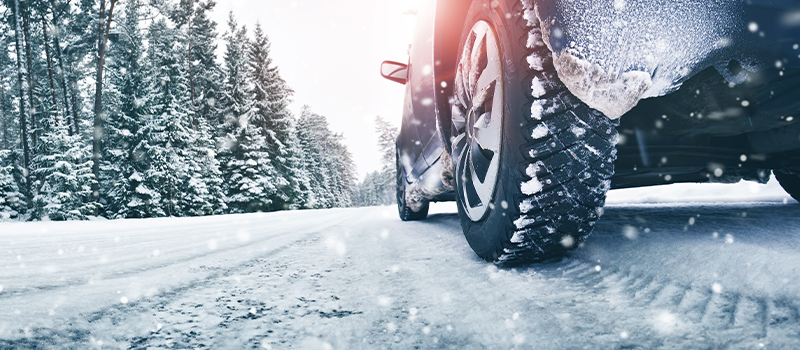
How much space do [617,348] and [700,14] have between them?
2.98 ft

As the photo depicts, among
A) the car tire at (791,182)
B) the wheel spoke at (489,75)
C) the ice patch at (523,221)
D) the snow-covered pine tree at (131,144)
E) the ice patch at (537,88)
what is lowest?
the ice patch at (523,221)

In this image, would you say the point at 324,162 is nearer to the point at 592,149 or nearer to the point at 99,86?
the point at 99,86

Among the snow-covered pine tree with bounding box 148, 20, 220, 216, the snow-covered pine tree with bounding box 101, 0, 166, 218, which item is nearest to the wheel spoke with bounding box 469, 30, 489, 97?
the snow-covered pine tree with bounding box 101, 0, 166, 218

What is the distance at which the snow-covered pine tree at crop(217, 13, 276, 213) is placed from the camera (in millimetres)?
20922

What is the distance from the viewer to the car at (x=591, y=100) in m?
1.02

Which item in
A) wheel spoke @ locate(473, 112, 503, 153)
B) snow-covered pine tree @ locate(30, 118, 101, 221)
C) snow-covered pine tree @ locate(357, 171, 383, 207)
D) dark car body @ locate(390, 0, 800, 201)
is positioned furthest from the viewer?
snow-covered pine tree @ locate(357, 171, 383, 207)

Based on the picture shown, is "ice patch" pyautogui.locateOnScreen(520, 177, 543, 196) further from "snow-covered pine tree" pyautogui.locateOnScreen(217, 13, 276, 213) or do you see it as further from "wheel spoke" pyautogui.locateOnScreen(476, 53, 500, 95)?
"snow-covered pine tree" pyautogui.locateOnScreen(217, 13, 276, 213)

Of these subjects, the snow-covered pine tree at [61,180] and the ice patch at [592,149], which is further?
the snow-covered pine tree at [61,180]

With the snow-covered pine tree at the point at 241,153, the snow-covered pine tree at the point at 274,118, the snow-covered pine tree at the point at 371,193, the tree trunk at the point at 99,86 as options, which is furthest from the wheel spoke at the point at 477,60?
the snow-covered pine tree at the point at 371,193

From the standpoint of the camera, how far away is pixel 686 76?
1059 mm

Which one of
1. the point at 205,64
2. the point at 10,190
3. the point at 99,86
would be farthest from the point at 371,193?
the point at 99,86

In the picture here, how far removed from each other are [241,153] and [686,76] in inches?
900

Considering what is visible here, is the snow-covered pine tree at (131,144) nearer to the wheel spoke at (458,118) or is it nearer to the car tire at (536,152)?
→ the wheel spoke at (458,118)

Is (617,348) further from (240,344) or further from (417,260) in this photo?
(417,260)
